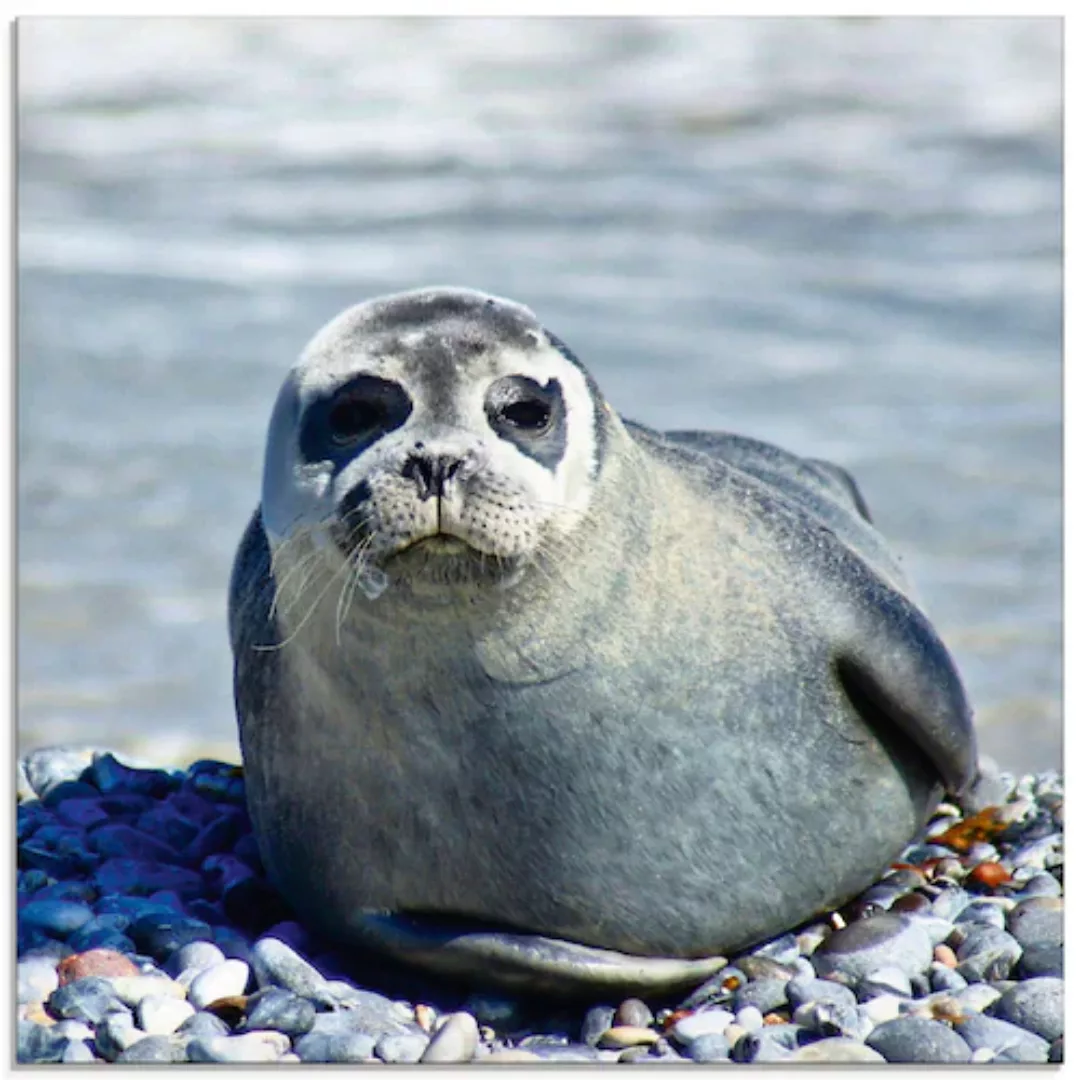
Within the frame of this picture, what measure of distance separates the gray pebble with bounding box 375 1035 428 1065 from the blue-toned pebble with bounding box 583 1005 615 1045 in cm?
33

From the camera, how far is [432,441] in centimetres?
339

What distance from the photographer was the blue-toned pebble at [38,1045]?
11.6 feet

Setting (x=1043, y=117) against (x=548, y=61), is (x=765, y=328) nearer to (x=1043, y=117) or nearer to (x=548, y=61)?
(x=1043, y=117)

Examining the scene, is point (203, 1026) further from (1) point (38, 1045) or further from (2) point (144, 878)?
(2) point (144, 878)

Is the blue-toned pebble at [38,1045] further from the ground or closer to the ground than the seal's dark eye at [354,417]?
closer to the ground

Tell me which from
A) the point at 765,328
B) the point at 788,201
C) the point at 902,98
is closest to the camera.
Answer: the point at 902,98

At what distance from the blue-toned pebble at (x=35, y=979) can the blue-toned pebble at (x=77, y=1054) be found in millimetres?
206

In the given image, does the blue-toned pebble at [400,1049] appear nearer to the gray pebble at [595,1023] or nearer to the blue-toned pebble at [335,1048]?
the blue-toned pebble at [335,1048]

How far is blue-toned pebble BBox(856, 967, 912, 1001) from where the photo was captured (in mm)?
3807

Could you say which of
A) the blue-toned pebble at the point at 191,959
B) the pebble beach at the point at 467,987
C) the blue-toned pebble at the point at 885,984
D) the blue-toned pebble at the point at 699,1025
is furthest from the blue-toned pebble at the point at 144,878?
the blue-toned pebble at the point at 885,984

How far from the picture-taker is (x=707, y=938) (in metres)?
3.85

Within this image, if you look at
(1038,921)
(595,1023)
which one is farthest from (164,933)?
(1038,921)
